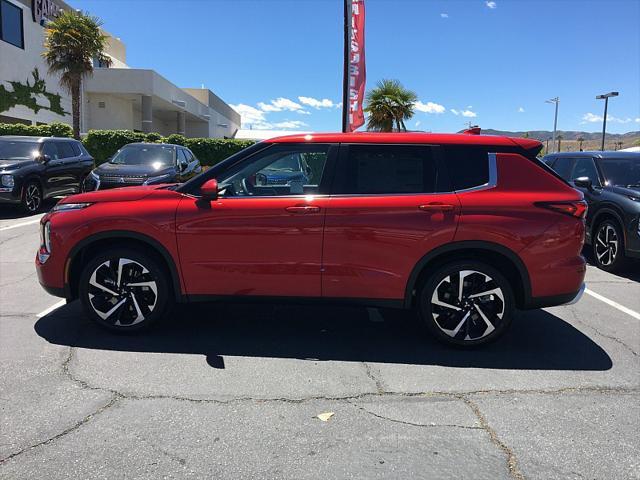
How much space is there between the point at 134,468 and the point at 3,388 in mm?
1446

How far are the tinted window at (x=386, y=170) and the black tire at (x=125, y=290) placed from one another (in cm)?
172

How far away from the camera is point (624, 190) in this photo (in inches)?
289

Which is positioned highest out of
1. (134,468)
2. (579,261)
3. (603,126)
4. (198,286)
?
(603,126)

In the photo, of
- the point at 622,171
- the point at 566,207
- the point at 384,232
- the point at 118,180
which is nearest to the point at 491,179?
the point at 566,207

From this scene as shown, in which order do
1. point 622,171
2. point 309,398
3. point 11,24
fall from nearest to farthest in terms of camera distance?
point 309,398 < point 622,171 < point 11,24

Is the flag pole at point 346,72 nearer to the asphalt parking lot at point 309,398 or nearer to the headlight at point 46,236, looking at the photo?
the asphalt parking lot at point 309,398

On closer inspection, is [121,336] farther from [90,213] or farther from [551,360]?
[551,360]

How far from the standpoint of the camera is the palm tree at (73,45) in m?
23.1

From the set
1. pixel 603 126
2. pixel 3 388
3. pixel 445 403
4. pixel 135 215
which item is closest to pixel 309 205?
pixel 135 215

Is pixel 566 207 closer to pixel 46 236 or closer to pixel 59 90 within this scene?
pixel 46 236

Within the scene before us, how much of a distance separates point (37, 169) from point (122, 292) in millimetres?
8608

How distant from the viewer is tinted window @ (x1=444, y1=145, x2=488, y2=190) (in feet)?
13.6

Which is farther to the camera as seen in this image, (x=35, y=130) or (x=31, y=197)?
(x=35, y=130)

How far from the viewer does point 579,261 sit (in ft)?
13.6
